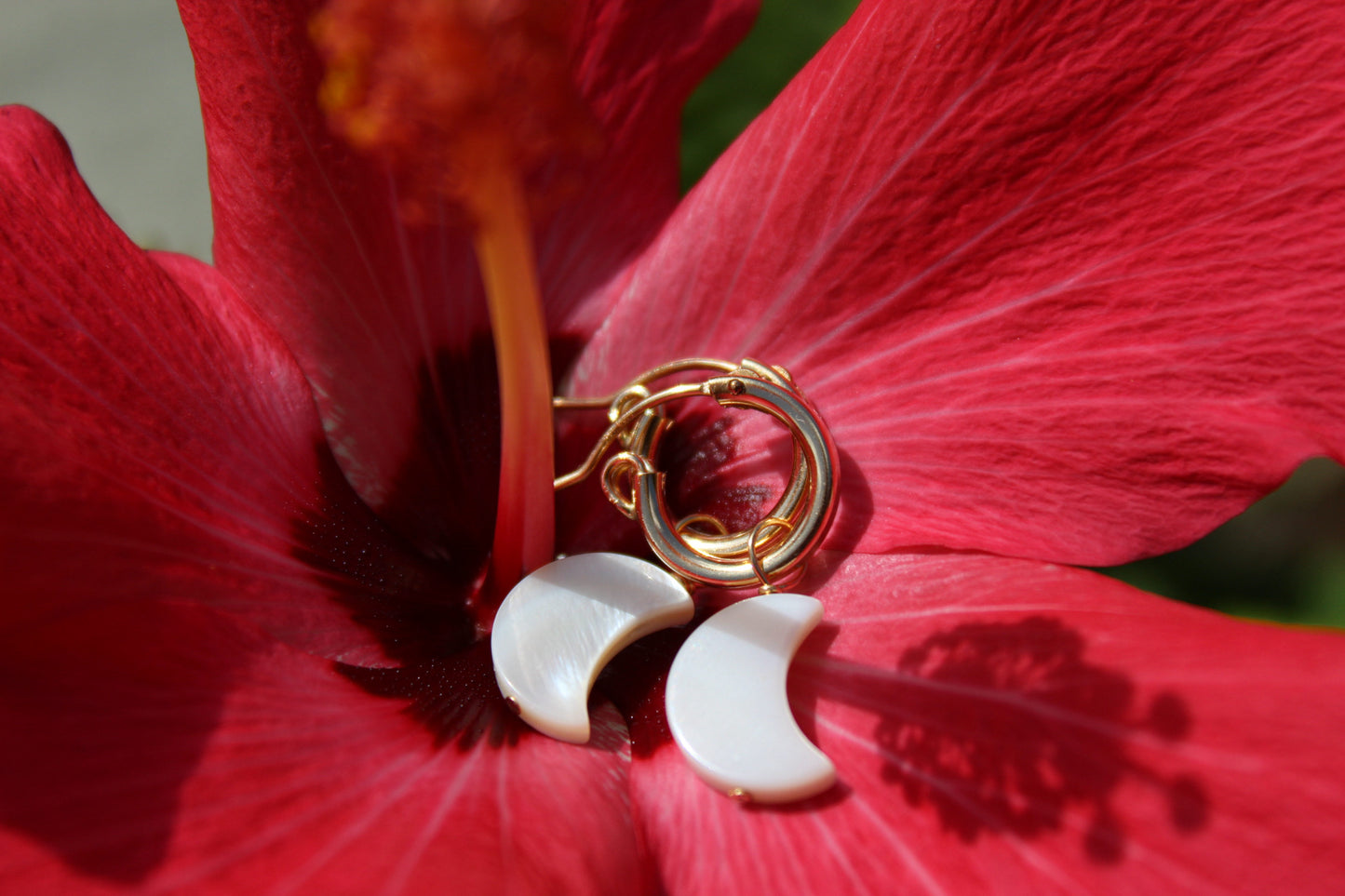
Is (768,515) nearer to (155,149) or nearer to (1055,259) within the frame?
(1055,259)

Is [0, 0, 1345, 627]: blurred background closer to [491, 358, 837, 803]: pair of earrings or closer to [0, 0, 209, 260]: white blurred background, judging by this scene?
[0, 0, 209, 260]: white blurred background

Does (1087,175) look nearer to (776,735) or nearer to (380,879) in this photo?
(776,735)

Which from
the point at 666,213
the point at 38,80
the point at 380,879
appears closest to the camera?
the point at 380,879

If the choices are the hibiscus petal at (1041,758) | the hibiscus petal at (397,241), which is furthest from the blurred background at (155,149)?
the hibiscus petal at (1041,758)

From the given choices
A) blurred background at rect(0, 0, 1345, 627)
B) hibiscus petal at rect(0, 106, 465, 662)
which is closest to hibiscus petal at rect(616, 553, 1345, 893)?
hibiscus petal at rect(0, 106, 465, 662)

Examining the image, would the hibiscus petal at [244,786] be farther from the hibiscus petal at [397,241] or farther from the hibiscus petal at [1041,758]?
the hibiscus petal at [397,241]

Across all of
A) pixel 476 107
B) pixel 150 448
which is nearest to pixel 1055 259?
pixel 476 107

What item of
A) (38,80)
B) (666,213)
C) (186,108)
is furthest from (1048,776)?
(38,80)
